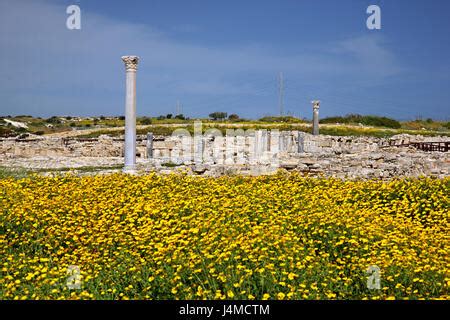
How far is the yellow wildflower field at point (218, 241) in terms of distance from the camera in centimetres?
530

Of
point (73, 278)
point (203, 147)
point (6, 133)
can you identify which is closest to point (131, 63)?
point (203, 147)

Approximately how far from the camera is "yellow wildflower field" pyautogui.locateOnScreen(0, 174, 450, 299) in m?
5.30

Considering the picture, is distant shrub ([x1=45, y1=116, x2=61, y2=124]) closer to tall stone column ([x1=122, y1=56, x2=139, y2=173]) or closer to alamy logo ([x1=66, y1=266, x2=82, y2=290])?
tall stone column ([x1=122, y1=56, x2=139, y2=173])

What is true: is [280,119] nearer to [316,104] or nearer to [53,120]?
[316,104]

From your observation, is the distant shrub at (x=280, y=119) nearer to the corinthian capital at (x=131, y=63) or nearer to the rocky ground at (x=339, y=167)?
the rocky ground at (x=339, y=167)

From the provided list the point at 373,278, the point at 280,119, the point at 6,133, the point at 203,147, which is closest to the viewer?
the point at 373,278

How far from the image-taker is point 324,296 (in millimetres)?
4977

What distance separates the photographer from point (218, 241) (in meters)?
6.45

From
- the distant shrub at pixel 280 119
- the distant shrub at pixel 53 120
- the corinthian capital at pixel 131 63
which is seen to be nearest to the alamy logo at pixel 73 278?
the corinthian capital at pixel 131 63

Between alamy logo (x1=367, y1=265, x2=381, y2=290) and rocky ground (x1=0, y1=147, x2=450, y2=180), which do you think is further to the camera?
rocky ground (x1=0, y1=147, x2=450, y2=180)

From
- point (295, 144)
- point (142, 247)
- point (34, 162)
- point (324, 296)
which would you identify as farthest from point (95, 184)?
point (295, 144)

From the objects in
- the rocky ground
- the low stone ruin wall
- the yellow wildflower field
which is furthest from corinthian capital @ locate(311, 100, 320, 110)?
the yellow wildflower field
